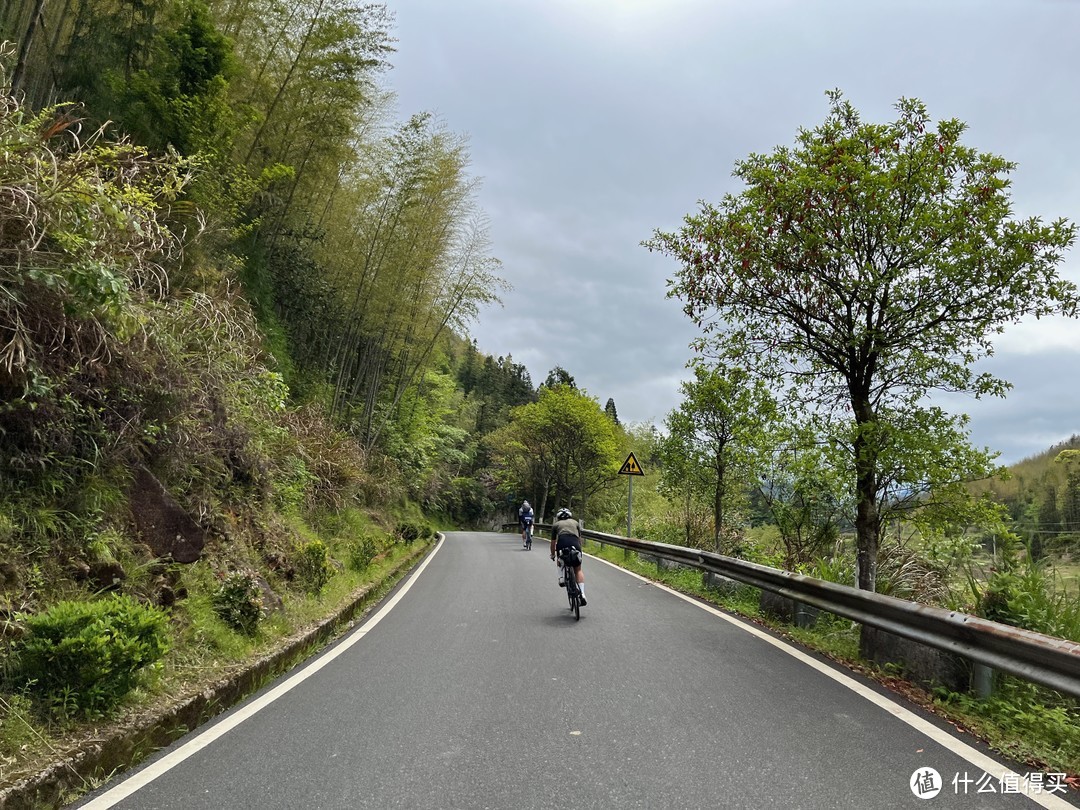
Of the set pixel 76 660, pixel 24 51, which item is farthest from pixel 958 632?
pixel 24 51

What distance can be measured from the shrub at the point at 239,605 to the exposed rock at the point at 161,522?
530 millimetres

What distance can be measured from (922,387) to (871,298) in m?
1.18

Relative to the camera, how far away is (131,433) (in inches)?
228

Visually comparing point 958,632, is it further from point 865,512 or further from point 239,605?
point 239,605

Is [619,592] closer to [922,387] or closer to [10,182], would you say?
[922,387]

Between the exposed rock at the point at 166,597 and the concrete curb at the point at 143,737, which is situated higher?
the exposed rock at the point at 166,597

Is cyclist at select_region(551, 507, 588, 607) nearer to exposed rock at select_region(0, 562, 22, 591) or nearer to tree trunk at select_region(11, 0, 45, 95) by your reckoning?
exposed rock at select_region(0, 562, 22, 591)

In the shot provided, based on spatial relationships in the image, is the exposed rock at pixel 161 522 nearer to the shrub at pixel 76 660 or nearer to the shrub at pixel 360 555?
the shrub at pixel 76 660

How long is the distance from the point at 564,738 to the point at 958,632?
2.92 m

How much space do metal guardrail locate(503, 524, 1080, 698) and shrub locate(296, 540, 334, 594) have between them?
576 centimetres

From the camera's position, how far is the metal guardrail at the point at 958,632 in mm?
3738

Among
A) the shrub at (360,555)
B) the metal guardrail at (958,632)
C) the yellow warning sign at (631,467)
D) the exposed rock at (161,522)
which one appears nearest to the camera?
the metal guardrail at (958,632)

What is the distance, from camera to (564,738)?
4.00 meters

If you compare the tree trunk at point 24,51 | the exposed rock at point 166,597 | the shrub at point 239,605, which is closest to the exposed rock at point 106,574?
the exposed rock at point 166,597
